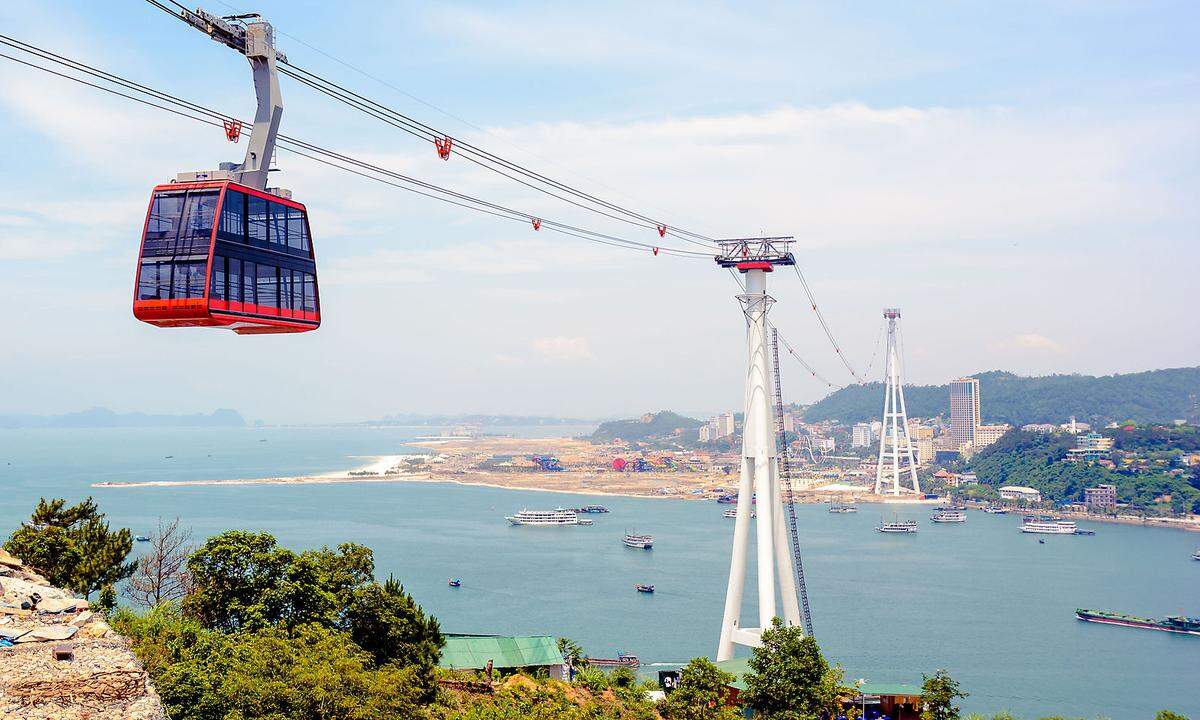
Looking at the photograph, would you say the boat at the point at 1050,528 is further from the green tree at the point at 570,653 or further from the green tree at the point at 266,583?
the green tree at the point at 266,583

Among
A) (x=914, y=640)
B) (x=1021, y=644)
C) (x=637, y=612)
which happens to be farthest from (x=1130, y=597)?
(x=637, y=612)

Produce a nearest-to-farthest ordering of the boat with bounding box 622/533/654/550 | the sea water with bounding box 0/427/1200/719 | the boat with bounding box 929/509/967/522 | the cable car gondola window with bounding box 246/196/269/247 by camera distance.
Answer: the cable car gondola window with bounding box 246/196/269/247
the sea water with bounding box 0/427/1200/719
the boat with bounding box 622/533/654/550
the boat with bounding box 929/509/967/522

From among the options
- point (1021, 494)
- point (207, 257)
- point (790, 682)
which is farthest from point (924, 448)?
point (207, 257)

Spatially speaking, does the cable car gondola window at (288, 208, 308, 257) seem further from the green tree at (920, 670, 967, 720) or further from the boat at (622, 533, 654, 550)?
the boat at (622, 533, 654, 550)

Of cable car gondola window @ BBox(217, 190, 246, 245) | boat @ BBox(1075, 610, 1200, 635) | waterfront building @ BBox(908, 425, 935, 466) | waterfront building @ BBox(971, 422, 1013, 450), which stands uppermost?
cable car gondola window @ BBox(217, 190, 246, 245)

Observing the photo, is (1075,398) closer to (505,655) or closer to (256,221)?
(505,655)

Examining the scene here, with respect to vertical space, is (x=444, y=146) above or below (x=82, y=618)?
above

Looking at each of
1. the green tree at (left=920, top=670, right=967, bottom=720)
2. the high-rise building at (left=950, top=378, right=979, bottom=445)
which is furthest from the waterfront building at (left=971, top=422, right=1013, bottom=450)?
the green tree at (left=920, top=670, right=967, bottom=720)
